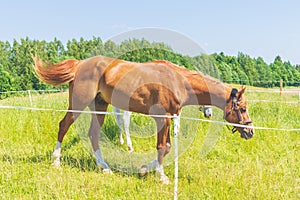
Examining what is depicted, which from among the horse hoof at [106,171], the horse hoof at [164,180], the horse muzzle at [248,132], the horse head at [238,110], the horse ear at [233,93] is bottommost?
the horse hoof at [106,171]

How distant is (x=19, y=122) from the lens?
557cm

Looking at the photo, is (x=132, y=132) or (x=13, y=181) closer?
(x=13, y=181)

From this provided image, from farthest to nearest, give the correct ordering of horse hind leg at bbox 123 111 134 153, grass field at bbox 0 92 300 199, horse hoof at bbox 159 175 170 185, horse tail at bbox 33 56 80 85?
horse hind leg at bbox 123 111 134 153 → horse tail at bbox 33 56 80 85 → horse hoof at bbox 159 175 170 185 → grass field at bbox 0 92 300 199

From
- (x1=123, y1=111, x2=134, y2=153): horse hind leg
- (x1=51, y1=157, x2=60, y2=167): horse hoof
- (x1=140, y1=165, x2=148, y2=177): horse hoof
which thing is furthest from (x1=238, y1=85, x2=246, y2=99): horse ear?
(x1=51, y1=157, x2=60, y2=167): horse hoof

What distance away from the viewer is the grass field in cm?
302

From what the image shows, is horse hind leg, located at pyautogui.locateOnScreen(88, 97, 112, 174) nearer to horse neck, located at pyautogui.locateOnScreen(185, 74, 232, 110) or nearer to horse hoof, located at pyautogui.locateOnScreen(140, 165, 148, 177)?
horse hoof, located at pyautogui.locateOnScreen(140, 165, 148, 177)

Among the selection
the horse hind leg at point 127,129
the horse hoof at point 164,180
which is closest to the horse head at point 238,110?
the horse hoof at point 164,180

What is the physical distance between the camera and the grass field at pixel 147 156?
302 centimetres

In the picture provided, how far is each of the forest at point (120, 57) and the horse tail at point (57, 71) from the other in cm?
25

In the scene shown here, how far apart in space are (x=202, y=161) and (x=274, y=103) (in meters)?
4.64

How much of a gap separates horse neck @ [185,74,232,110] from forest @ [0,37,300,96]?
1.60 meters

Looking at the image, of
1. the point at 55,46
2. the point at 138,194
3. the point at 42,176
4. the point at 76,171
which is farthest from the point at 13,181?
the point at 55,46

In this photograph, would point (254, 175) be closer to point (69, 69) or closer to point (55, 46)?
point (69, 69)

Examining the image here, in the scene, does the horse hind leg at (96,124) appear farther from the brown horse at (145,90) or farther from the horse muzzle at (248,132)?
the horse muzzle at (248,132)
